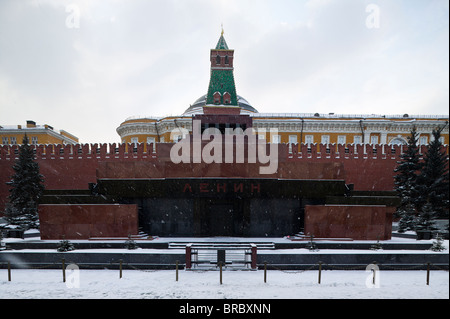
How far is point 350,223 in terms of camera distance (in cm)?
1226

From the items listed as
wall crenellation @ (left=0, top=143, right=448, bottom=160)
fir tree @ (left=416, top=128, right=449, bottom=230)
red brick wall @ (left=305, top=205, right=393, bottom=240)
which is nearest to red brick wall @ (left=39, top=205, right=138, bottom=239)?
wall crenellation @ (left=0, top=143, right=448, bottom=160)

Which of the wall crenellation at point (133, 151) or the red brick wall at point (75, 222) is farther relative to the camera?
the wall crenellation at point (133, 151)

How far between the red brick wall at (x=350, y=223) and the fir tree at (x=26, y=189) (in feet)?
55.2

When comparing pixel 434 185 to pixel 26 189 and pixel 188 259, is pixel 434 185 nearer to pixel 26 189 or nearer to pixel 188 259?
pixel 188 259

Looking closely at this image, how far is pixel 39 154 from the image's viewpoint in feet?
62.8

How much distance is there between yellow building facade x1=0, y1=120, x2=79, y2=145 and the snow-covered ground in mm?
27947

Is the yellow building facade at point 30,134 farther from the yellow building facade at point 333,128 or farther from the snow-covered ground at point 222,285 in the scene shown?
the snow-covered ground at point 222,285

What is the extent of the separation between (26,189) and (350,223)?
68.0 ft

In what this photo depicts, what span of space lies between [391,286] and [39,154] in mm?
23759

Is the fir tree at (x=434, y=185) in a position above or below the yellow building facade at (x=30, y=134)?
below

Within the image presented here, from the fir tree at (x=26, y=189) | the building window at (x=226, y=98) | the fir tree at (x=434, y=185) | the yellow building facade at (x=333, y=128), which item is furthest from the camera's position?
the yellow building facade at (x=333, y=128)

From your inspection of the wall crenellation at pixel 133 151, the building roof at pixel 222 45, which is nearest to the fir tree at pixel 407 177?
the wall crenellation at pixel 133 151

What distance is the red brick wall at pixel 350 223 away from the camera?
12266 millimetres

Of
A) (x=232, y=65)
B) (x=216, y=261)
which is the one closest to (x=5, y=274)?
(x=216, y=261)
